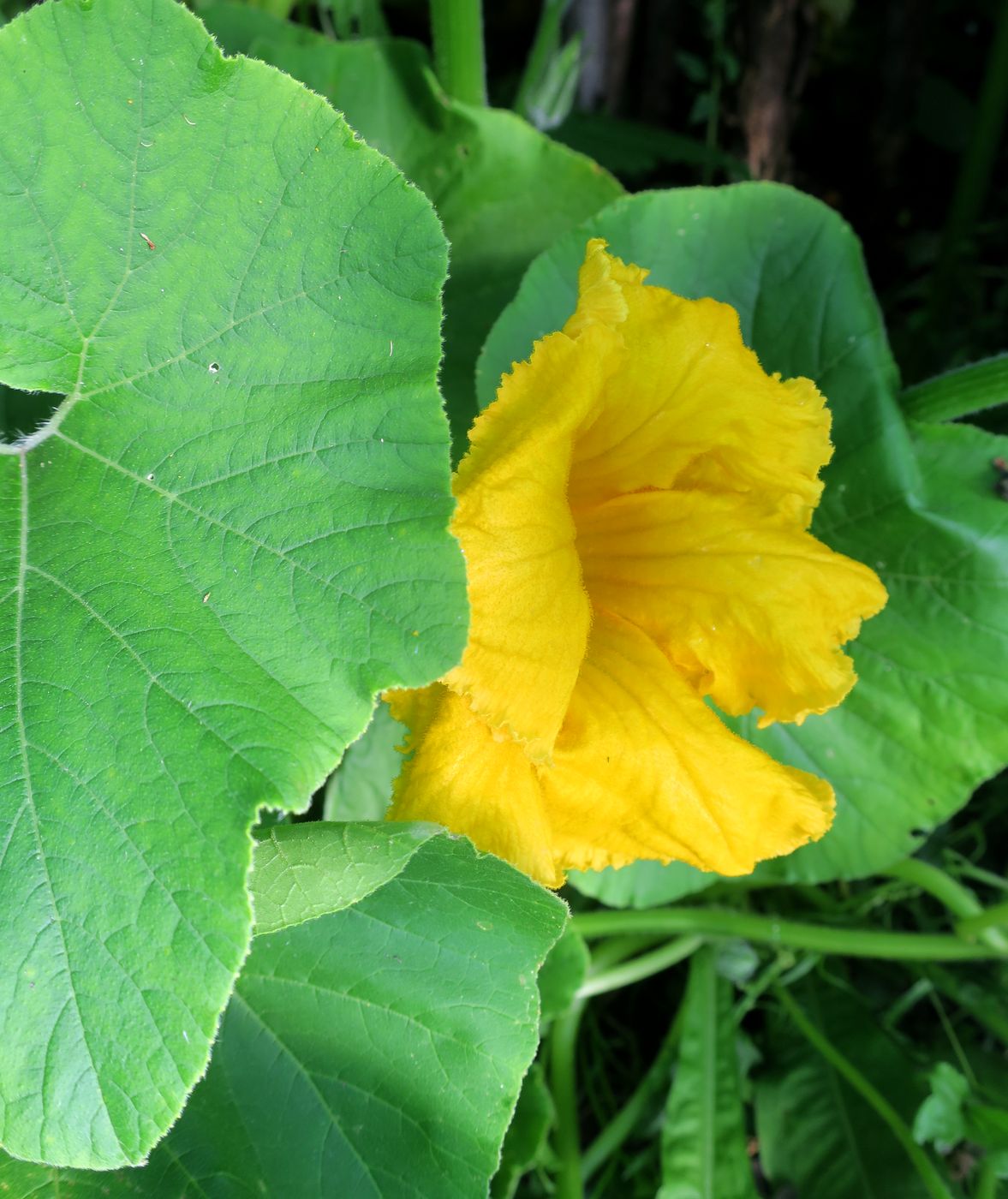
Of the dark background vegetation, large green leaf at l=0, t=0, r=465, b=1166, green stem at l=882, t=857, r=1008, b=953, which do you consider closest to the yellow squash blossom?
large green leaf at l=0, t=0, r=465, b=1166

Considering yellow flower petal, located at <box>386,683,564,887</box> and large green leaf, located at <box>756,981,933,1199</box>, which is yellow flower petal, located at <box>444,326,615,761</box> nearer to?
yellow flower petal, located at <box>386,683,564,887</box>

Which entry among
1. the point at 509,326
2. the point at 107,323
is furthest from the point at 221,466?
the point at 509,326

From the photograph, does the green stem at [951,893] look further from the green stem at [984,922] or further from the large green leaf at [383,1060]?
the large green leaf at [383,1060]

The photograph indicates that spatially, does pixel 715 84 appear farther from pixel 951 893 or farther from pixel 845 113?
pixel 951 893

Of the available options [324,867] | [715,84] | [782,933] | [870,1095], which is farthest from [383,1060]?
[715,84]

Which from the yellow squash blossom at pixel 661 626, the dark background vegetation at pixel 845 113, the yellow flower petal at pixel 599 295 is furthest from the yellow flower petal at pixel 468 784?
the dark background vegetation at pixel 845 113

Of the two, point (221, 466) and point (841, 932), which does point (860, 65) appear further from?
point (221, 466)
